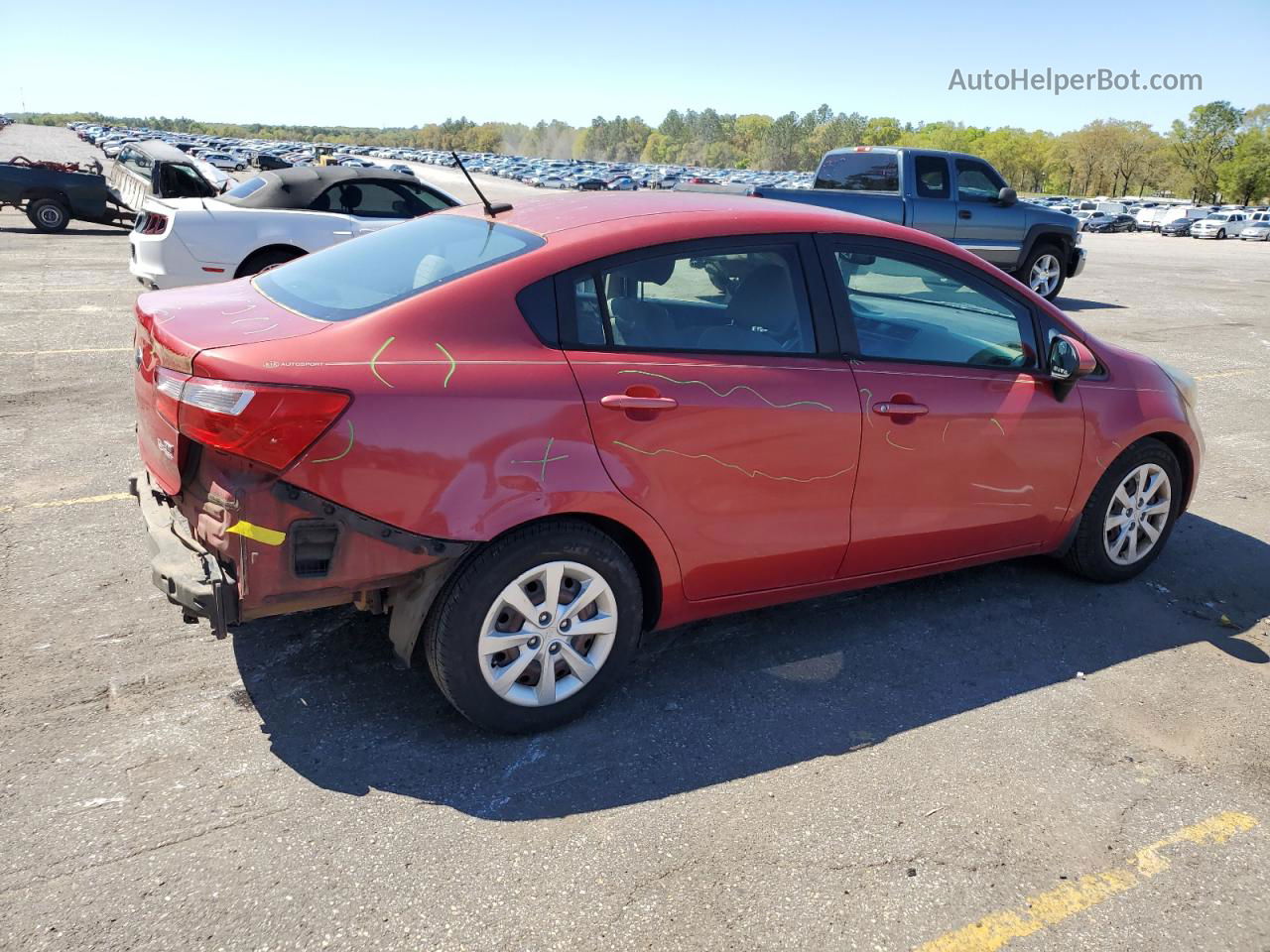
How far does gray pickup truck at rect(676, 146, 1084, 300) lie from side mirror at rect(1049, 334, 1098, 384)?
860 centimetres

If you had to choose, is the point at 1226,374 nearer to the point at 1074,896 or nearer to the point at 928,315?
the point at 928,315

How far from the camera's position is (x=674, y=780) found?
121 inches

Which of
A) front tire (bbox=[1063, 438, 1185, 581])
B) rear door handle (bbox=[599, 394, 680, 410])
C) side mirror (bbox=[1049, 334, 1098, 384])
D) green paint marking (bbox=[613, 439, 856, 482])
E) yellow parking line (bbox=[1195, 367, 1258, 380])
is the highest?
side mirror (bbox=[1049, 334, 1098, 384])

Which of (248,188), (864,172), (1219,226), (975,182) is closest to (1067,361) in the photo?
(248,188)

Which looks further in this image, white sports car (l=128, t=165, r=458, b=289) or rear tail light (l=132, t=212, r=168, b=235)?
rear tail light (l=132, t=212, r=168, b=235)

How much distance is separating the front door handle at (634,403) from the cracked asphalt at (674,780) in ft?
3.61

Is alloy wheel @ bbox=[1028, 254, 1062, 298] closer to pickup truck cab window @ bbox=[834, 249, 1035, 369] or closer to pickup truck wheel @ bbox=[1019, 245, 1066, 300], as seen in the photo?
pickup truck wheel @ bbox=[1019, 245, 1066, 300]

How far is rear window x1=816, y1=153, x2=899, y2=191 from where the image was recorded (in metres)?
13.0

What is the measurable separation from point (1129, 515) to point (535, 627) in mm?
3079

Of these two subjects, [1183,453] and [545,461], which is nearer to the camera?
[545,461]

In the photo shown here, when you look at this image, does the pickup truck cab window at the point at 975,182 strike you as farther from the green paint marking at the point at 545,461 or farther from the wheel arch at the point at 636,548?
the green paint marking at the point at 545,461

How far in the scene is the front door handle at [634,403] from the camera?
3.15 m

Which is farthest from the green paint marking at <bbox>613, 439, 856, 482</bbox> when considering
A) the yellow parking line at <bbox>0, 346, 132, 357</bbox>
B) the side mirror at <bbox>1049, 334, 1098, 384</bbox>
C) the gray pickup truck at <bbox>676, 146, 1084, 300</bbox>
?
the gray pickup truck at <bbox>676, 146, 1084, 300</bbox>

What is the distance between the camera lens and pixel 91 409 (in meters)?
→ 6.70
